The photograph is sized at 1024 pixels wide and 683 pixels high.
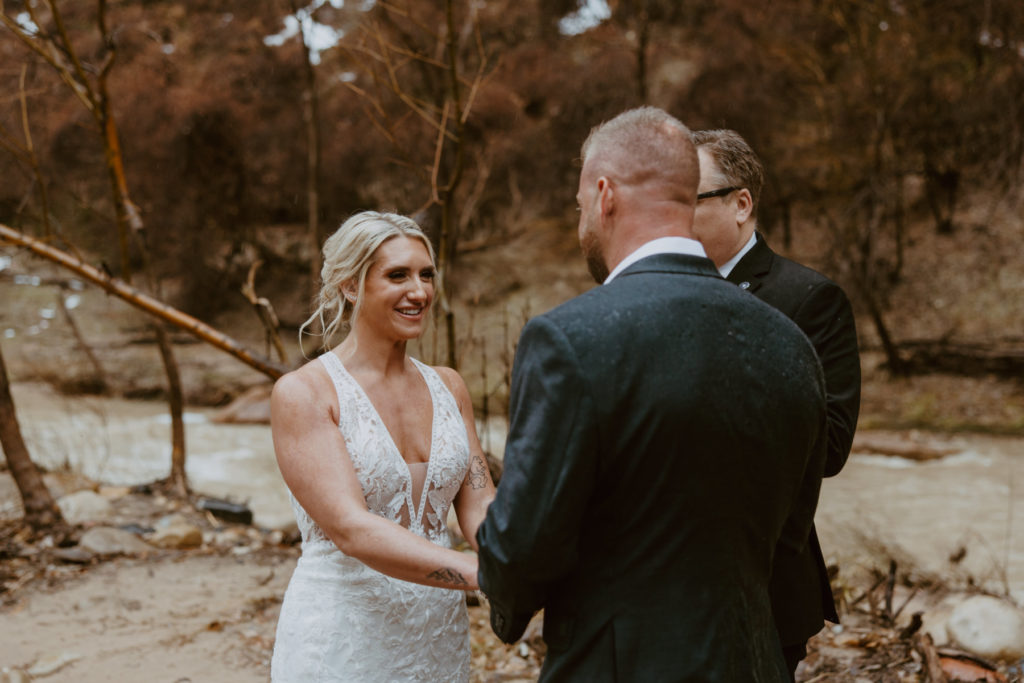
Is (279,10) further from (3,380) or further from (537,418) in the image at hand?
(537,418)

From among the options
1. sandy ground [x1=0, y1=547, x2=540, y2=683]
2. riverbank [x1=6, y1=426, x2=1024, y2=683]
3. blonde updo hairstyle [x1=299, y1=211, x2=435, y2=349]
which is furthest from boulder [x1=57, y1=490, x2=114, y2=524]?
blonde updo hairstyle [x1=299, y1=211, x2=435, y2=349]

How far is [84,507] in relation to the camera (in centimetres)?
714

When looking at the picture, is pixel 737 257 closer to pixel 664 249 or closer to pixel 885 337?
pixel 664 249

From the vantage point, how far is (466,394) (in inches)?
102

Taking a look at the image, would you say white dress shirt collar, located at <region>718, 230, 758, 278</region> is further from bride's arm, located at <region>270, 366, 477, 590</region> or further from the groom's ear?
bride's arm, located at <region>270, 366, 477, 590</region>

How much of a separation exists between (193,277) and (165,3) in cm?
747

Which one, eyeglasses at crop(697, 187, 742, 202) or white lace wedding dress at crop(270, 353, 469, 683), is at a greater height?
eyeglasses at crop(697, 187, 742, 202)

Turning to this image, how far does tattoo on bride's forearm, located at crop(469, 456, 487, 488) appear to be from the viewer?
2.44m

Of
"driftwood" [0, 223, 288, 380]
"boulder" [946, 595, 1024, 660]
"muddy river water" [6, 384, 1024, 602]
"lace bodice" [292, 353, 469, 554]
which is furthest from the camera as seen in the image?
"muddy river water" [6, 384, 1024, 602]

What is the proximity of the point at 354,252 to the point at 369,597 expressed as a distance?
904 millimetres

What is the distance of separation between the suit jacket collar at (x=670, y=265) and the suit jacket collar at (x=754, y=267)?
2.69 feet

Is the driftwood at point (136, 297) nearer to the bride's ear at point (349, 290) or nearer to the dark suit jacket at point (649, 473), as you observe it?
the bride's ear at point (349, 290)

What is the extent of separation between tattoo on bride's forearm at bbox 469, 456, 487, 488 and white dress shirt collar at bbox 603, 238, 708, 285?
1063 mm

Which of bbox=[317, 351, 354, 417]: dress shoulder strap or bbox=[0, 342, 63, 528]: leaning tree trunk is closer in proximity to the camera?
bbox=[317, 351, 354, 417]: dress shoulder strap
